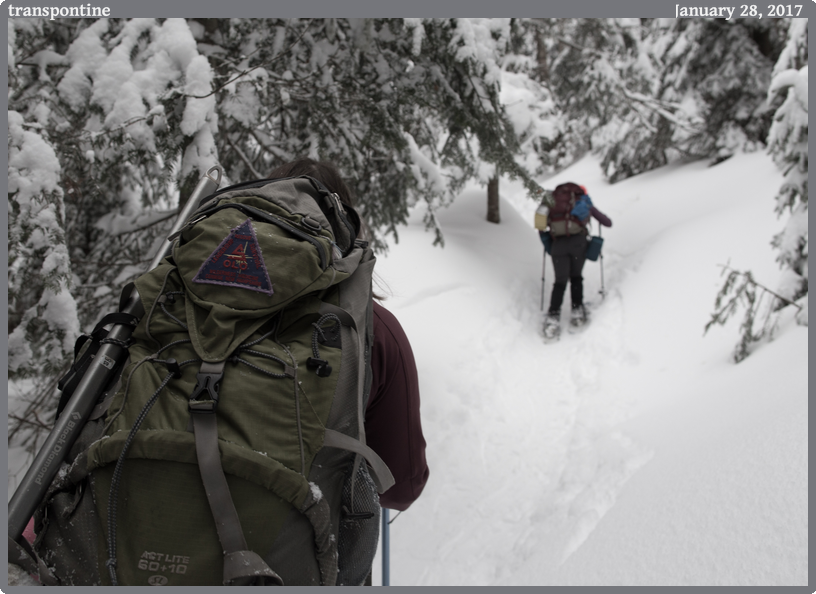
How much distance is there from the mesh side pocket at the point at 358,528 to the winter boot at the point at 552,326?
5.85 m

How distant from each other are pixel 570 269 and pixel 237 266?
6.73 meters

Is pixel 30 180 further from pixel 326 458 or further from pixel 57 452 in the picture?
pixel 326 458

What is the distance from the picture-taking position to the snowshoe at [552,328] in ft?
23.0

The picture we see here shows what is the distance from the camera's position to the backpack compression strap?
3.91 ft

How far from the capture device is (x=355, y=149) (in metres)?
4.13

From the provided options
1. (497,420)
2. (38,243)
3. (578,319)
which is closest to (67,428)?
(38,243)

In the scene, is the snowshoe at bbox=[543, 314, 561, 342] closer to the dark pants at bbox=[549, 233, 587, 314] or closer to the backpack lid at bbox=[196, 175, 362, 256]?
the dark pants at bbox=[549, 233, 587, 314]

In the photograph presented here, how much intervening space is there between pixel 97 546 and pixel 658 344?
5.97 meters

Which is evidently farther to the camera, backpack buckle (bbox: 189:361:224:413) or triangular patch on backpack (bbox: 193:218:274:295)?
triangular patch on backpack (bbox: 193:218:274:295)

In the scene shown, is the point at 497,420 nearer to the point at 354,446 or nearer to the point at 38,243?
the point at 354,446

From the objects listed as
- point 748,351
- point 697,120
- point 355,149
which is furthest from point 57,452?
point 697,120

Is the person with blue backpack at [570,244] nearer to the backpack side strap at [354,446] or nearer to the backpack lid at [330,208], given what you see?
the backpack lid at [330,208]

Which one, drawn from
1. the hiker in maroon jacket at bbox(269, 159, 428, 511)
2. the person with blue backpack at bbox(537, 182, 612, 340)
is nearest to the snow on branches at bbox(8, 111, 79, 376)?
the hiker in maroon jacket at bbox(269, 159, 428, 511)

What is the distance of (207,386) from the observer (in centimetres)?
130
